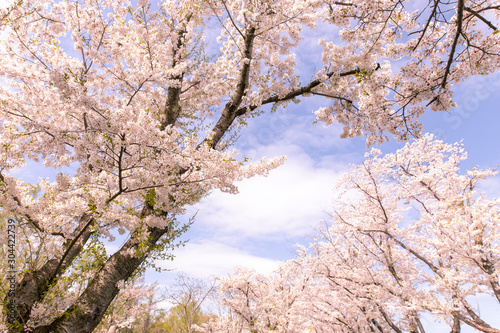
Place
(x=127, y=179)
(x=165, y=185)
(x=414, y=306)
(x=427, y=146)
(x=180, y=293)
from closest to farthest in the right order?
(x=165, y=185), (x=127, y=179), (x=414, y=306), (x=427, y=146), (x=180, y=293)

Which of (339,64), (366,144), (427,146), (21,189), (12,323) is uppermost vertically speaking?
(427,146)

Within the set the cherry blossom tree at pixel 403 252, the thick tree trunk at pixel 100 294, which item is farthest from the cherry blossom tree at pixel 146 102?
the cherry blossom tree at pixel 403 252

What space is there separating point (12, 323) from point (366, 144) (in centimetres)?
690

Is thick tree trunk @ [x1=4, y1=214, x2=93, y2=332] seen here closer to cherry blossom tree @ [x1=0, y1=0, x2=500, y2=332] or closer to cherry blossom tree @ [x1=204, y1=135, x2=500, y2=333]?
cherry blossom tree @ [x1=0, y1=0, x2=500, y2=332]

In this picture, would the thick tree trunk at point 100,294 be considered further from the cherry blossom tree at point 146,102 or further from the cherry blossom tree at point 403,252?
A: the cherry blossom tree at point 403,252

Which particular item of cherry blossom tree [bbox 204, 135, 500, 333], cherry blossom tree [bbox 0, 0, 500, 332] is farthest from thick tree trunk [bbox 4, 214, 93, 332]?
cherry blossom tree [bbox 204, 135, 500, 333]

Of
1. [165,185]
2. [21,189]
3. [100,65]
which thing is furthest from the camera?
[100,65]

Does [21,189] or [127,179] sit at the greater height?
[127,179]

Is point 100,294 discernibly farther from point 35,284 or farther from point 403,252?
point 403,252

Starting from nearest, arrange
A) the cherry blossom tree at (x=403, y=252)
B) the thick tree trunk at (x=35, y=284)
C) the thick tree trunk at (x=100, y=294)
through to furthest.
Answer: the thick tree trunk at (x=100, y=294), the thick tree trunk at (x=35, y=284), the cherry blossom tree at (x=403, y=252)

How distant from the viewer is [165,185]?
3.91 m

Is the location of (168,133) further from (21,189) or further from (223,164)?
(21,189)

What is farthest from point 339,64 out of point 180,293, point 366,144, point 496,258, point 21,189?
point 180,293

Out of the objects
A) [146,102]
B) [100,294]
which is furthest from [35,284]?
[146,102]
